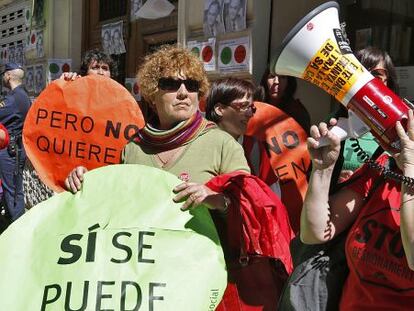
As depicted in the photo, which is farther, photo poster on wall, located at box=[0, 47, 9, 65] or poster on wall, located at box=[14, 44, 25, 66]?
photo poster on wall, located at box=[0, 47, 9, 65]

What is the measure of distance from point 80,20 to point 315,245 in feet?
22.4

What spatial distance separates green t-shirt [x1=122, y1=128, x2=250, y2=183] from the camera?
6.64 feet

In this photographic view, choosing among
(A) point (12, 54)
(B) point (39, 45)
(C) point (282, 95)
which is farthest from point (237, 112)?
(A) point (12, 54)

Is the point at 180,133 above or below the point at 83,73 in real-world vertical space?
below

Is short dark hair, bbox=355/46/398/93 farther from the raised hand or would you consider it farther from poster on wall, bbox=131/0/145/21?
poster on wall, bbox=131/0/145/21

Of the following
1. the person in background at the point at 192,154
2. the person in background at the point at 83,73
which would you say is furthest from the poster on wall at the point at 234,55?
the person in background at the point at 192,154

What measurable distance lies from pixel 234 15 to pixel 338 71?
128 inches

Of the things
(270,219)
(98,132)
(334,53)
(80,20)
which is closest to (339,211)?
(270,219)

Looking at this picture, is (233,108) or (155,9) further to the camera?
(155,9)

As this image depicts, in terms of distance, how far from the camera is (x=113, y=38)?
714 centimetres

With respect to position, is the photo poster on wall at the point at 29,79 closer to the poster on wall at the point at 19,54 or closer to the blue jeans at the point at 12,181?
the poster on wall at the point at 19,54

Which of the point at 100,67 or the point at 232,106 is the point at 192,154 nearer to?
the point at 232,106

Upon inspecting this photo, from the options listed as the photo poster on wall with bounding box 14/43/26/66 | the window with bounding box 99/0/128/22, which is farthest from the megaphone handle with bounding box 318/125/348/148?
the photo poster on wall with bounding box 14/43/26/66

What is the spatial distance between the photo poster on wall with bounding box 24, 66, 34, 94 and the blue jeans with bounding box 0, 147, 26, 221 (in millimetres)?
3090
